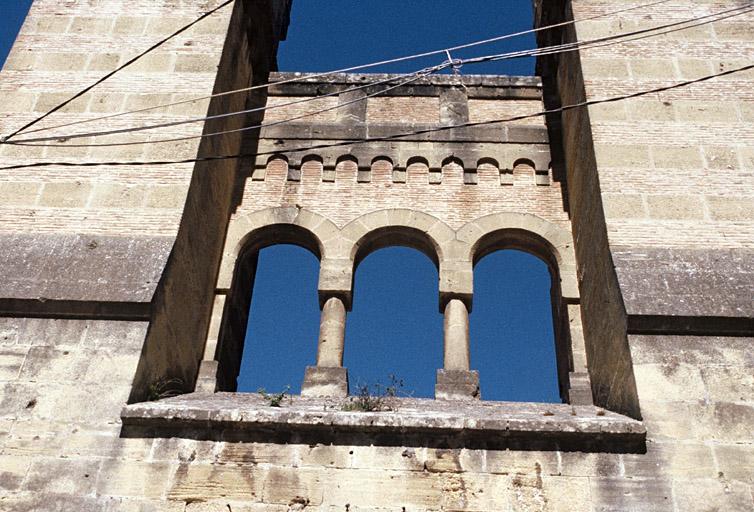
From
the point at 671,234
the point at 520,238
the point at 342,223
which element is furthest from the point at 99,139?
the point at 671,234

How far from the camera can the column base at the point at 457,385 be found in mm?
7289

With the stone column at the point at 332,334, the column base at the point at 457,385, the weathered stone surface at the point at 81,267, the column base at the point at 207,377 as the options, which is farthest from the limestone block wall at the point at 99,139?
the column base at the point at 457,385

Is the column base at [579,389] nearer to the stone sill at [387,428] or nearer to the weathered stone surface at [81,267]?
the stone sill at [387,428]

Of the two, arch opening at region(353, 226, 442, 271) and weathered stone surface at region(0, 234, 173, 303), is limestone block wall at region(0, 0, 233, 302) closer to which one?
weathered stone surface at region(0, 234, 173, 303)

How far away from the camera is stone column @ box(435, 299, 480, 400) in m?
7.32

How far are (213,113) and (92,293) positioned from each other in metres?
2.62

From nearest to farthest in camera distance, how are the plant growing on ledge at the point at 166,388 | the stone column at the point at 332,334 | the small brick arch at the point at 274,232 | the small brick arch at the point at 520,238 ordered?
1. the plant growing on ledge at the point at 166,388
2. the stone column at the point at 332,334
3. the small brick arch at the point at 520,238
4. the small brick arch at the point at 274,232

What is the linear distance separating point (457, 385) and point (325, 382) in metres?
1.21

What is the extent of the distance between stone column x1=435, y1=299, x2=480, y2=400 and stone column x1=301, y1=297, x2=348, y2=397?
91 cm

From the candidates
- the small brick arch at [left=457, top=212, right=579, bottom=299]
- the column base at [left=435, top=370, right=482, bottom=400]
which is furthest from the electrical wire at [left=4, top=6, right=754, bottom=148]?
the column base at [left=435, top=370, right=482, bottom=400]

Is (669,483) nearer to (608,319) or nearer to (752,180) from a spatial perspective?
(608,319)

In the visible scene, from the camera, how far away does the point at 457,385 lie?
7375 mm

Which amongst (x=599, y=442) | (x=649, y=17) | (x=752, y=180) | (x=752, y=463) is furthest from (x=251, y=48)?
(x=752, y=463)

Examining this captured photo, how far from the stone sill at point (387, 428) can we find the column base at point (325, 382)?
1.58 m
